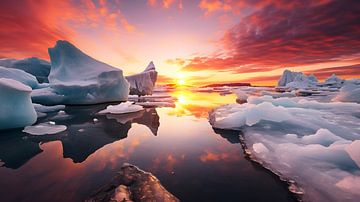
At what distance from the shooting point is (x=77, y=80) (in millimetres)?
13367

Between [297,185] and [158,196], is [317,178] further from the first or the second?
[158,196]

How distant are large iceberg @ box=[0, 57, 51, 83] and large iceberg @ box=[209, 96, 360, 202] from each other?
93.1 feet

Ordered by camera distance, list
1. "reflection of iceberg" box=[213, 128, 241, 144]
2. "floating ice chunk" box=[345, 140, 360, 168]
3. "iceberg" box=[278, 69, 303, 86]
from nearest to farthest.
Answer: "floating ice chunk" box=[345, 140, 360, 168]
"reflection of iceberg" box=[213, 128, 241, 144]
"iceberg" box=[278, 69, 303, 86]

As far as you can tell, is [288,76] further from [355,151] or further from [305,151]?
[355,151]

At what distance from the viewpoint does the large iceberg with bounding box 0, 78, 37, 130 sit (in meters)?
5.51

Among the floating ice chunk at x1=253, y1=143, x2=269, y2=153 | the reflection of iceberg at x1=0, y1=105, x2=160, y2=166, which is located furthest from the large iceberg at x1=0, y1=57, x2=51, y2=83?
the floating ice chunk at x1=253, y1=143, x2=269, y2=153

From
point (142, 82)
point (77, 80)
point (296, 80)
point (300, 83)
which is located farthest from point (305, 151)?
point (296, 80)

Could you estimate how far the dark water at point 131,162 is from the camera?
2383mm

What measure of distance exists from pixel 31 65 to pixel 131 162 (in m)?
29.5

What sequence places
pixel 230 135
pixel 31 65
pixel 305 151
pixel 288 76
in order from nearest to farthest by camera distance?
pixel 305 151 → pixel 230 135 → pixel 31 65 → pixel 288 76

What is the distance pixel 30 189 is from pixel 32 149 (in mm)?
2035

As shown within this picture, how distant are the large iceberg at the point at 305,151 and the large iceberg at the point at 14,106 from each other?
21.4ft

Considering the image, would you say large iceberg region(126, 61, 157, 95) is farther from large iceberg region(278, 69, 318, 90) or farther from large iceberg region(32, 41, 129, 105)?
large iceberg region(278, 69, 318, 90)

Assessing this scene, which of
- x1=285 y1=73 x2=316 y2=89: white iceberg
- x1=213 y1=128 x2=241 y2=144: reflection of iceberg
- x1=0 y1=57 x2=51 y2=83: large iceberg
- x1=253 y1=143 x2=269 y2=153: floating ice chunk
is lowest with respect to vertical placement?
x1=285 y1=73 x2=316 y2=89: white iceberg
